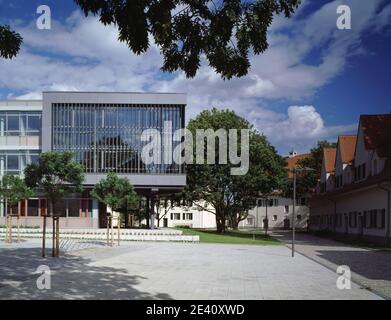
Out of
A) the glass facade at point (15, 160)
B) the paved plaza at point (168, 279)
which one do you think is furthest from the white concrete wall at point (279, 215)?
the paved plaza at point (168, 279)

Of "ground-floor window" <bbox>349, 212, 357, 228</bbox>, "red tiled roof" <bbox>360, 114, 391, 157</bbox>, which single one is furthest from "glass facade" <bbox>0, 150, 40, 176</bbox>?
"red tiled roof" <bbox>360, 114, 391, 157</bbox>

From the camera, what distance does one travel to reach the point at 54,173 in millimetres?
31547

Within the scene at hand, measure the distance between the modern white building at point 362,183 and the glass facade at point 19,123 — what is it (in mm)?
31058

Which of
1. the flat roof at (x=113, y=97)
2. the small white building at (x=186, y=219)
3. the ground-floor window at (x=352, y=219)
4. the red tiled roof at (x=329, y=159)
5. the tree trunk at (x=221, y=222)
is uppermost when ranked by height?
the flat roof at (x=113, y=97)

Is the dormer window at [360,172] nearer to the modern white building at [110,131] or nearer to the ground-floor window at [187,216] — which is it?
the modern white building at [110,131]

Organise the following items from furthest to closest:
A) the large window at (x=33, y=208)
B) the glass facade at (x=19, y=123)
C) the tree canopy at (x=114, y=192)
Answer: the glass facade at (x=19, y=123) < the large window at (x=33, y=208) < the tree canopy at (x=114, y=192)

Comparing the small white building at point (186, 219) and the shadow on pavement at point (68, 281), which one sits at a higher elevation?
the shadow on pavement at point (68, 281)

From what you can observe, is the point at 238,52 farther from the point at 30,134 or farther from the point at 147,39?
the point at 30,134

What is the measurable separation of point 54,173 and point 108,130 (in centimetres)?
1803

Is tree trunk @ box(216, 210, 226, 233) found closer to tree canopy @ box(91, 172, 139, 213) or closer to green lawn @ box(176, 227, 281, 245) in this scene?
green lawn @ box(176, 227, 281, 245)

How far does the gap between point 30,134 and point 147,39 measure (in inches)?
1867

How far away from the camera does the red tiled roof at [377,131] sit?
3921 centimetres

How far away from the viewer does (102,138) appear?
49.1 meters
